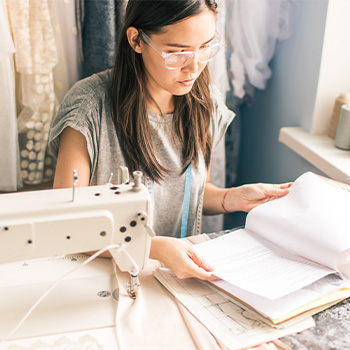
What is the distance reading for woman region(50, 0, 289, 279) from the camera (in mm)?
987

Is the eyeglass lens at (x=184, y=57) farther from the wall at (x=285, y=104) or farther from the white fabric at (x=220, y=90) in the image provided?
the wall at (x=285, y=104)

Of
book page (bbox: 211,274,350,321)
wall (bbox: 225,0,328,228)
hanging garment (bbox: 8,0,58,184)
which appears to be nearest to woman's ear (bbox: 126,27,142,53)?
hanging garment (bbox: 8,0,58,184)

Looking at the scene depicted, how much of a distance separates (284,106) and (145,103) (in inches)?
30.7

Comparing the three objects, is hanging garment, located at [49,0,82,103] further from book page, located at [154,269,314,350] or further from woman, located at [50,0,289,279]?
book page, located at [154,269,314,350]

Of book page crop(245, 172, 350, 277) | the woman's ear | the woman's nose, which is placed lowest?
book page crop(245, 172, 350, 277)

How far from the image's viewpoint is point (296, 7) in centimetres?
158

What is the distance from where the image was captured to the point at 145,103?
3.88 feet

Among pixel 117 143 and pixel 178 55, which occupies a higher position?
pixel 178 55

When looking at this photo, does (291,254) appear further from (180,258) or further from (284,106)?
(284,106)

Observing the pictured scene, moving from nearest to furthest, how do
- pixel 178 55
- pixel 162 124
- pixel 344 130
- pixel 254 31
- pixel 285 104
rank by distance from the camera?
pixel 178 55
pixel 162 124
pixel 344 130
pixel 254 31
pixel 285 104

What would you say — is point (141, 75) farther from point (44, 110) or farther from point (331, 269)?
point (331, 269)

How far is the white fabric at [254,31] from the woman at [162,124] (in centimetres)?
32

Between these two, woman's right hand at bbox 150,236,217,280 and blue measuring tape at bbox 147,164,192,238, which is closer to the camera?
woman's right hand at bbox 150,236,217,280

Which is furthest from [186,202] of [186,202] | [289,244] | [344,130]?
[344,130]
